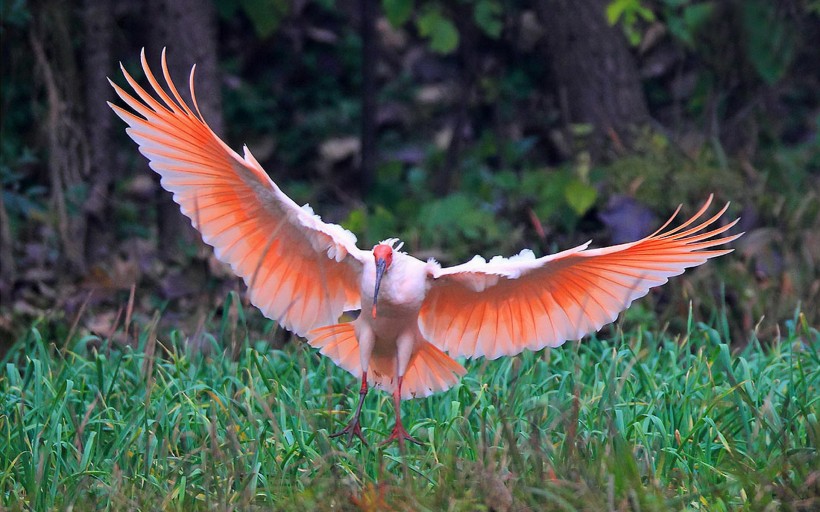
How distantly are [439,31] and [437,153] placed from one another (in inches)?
56.2

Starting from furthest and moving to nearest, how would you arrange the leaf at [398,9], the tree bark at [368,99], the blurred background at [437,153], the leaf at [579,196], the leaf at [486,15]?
the tree bark at [368,99], the leaf at [486,15], the leaf at [398,9], the leaf at [579,196], the blurred background at [437,153]

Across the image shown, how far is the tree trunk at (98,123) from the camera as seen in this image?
6.07 metres

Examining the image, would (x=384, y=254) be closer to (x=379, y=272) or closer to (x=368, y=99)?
(x=379, y=272)

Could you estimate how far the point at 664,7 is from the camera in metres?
7.51

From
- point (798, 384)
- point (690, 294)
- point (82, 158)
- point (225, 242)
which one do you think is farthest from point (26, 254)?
point (798, 384)

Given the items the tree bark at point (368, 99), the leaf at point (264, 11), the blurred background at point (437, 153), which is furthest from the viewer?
the tree bark at point (368, 99)

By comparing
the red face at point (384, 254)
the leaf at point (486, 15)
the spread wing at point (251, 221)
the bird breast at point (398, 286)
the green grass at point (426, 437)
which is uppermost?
the leaf at point (486, 15)

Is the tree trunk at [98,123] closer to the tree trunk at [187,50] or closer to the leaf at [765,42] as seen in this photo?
the tree trunk at [187,50]

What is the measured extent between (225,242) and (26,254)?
3014 mm

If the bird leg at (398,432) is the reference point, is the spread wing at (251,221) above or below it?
above

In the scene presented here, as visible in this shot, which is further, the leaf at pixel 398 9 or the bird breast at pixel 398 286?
the leaf at pixel 398 9

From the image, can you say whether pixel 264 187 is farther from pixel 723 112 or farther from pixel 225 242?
pixel 723 112

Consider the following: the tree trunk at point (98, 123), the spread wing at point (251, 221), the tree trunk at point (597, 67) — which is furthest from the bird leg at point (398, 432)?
the tree trunk at point (597, 67)

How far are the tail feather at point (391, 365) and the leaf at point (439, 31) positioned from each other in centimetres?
346
